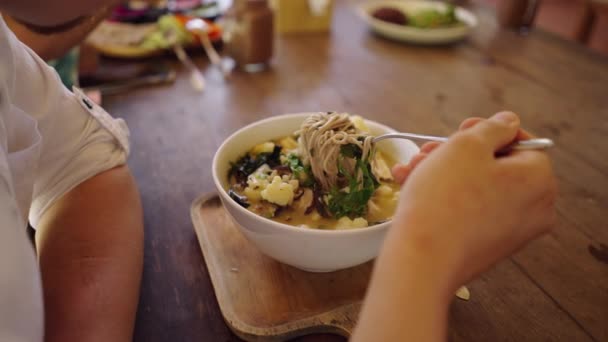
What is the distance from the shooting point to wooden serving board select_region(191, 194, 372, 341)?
65 centimetres

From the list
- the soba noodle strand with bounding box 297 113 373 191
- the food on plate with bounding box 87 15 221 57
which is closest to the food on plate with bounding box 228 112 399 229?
the soba noodle strand with bounding box 297 113 373 191

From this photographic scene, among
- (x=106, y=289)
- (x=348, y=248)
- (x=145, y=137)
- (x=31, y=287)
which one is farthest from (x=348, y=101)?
(x=31, y=287)

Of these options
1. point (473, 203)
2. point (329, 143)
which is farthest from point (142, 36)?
point (473, 203)

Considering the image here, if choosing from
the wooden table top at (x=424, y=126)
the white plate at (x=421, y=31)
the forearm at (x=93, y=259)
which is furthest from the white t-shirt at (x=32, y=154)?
the white plate at (x=421, y=31)

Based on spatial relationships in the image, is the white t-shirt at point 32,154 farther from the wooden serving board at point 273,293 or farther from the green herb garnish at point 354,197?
the green herb garnish at point 354,197

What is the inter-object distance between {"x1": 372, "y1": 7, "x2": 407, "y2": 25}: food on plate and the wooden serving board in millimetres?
1247

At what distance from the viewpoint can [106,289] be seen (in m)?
0.63

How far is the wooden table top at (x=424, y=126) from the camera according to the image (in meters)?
0.69

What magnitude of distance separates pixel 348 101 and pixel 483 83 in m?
0.47

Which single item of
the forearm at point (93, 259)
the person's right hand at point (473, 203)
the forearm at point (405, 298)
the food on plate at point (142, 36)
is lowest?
the forearm at point (93, 259)

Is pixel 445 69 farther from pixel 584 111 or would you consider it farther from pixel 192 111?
pixel 192 111

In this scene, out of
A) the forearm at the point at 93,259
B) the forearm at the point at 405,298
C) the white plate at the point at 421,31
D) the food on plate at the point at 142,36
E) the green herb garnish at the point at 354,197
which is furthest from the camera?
the white plate at the point at 421,31

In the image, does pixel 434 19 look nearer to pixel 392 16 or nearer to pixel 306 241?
pixel 392 16

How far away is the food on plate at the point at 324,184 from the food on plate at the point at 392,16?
1.09m
